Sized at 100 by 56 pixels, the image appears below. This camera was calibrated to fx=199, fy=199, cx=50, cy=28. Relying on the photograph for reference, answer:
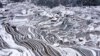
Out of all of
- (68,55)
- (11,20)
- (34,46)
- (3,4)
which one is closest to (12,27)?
(11,20)

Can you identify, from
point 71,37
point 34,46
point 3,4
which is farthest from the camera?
point 3,4

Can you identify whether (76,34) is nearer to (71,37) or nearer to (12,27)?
(71,37)

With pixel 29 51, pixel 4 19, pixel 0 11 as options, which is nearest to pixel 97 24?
pixel 29 51

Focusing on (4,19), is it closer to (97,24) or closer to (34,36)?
(34,36)

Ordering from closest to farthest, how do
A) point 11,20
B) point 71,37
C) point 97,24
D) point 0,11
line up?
point 71,37 < point 97,24 < point 11,20 < point 0,11

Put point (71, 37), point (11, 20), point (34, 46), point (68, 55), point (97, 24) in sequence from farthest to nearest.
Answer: point (11, 20), point (97, 24), point (71, 37), point (34, 46), point (68, 55)

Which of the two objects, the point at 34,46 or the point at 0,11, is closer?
the point at 34,46

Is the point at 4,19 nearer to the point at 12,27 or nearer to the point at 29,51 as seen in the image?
the point at 12,27

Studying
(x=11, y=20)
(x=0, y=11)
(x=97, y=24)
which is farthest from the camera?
(x=0, y=11)

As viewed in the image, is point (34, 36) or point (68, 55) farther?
point (34, 36)
